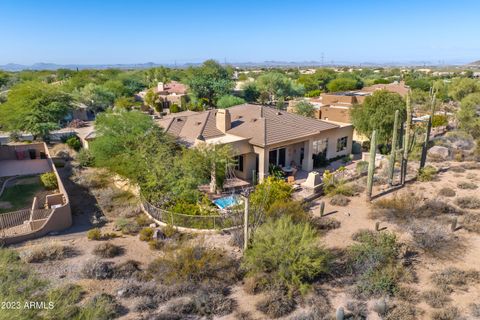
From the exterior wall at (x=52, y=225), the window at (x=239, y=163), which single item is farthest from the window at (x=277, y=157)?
the exterior wall at (x=52, y=225)

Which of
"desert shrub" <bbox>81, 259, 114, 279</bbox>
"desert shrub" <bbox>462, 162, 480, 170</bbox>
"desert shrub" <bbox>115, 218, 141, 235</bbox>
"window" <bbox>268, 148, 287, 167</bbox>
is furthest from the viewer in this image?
"desert shrub" <bbox>462, 162, 480, 170</bbox>

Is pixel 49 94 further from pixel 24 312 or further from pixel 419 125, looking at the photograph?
pixel 419 125

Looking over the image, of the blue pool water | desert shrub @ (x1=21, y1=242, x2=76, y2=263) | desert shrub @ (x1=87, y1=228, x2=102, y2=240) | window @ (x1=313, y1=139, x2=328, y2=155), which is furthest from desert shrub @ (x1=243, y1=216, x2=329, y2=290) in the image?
window @ (x1=313, y1=139, x2=328, y2=155)

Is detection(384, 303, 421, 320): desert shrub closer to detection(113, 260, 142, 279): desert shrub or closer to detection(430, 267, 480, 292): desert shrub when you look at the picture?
detection(430, 267, 480, 292): desert shrub

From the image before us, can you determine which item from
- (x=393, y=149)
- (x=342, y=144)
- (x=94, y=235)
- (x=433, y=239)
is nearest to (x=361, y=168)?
(x=393, y=149)

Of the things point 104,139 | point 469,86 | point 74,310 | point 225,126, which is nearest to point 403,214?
point 225,126

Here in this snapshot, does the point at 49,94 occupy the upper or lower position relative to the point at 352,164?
upper

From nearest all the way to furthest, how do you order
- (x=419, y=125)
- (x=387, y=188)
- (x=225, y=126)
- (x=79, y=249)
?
(x=79, y=249) < (x=387, y=188) < (x=225, y=126) < (x=419, y=125)
